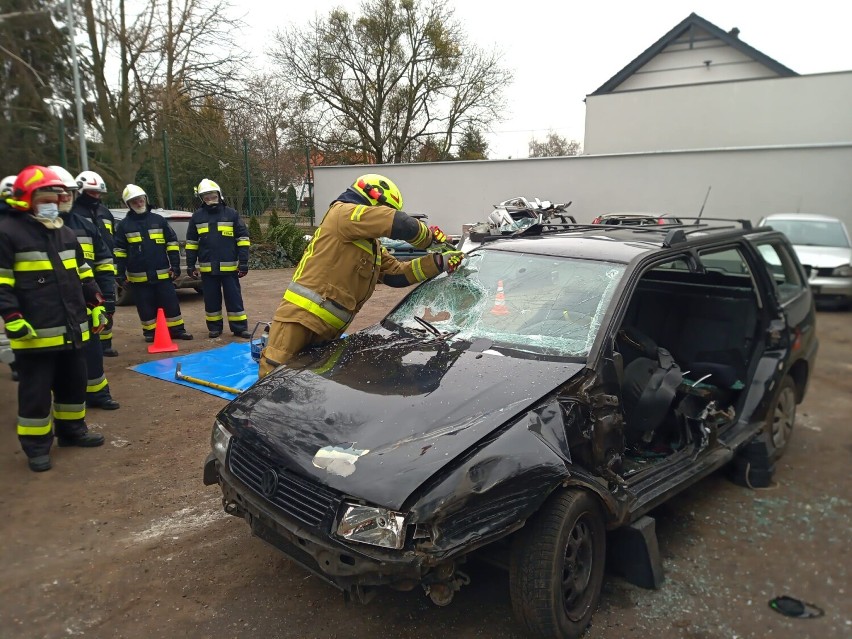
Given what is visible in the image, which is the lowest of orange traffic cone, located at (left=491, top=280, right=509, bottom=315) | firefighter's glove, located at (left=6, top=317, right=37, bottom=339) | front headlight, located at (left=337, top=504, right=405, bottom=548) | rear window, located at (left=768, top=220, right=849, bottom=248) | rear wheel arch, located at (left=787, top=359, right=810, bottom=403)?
rear wheel arch, located at (left=787, top=359, right=810, bottom=403)

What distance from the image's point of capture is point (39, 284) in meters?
4.05

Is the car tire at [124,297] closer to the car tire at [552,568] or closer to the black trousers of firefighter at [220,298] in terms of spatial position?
the black trousers of firefighter at [220,298]

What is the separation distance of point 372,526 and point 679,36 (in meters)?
26.3

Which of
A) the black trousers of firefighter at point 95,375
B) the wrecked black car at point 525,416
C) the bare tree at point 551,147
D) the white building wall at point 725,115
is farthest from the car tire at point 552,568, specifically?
the bare tree at point 551,147

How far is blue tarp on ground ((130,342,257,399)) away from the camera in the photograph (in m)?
6.02

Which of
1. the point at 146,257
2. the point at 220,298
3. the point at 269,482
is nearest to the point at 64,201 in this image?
the point at 269,482

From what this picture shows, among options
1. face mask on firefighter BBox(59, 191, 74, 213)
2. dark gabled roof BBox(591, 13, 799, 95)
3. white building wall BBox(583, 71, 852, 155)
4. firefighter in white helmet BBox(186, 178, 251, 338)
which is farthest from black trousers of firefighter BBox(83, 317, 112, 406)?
dark gabled roof BBox(591, 13, 799, 95)

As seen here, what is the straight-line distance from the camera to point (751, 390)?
3.84 meters

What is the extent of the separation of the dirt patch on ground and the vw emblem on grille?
1.99 ft

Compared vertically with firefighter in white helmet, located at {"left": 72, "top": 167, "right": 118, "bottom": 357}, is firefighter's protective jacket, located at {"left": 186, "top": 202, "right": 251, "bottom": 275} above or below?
below

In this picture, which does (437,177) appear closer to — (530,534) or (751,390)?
(751,390)

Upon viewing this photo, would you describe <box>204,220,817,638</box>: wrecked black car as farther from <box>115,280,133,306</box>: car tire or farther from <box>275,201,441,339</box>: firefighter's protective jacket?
<box>115,280,133,306</box>: car tire

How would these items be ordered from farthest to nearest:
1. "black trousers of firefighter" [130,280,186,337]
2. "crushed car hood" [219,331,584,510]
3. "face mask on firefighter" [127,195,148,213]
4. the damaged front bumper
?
1. "black trousers of firefighter" [130,280,186,337]
2. "face mask on firefighter" [127,195,148,213]
3. "crushed car hood" [219,331,584,510]
4. the damaged front bumper

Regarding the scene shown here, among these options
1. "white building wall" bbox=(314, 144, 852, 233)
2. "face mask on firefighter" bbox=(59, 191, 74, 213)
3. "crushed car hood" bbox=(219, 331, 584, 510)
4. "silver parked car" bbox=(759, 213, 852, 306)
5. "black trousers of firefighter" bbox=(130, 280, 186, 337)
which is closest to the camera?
"crushed car hood" bbox=(219, 331, 584, 510)
